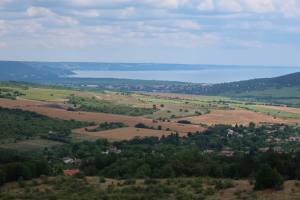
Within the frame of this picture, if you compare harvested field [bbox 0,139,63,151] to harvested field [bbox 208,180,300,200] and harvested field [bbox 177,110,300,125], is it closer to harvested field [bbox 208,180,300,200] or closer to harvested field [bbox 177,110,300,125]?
harvested field [bbox 177,110,300,125]

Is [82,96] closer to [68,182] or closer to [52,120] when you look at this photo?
[52,120]

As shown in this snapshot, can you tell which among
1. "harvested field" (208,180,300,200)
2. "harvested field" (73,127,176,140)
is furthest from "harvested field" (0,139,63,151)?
"harvested field" (208,180,300,200)

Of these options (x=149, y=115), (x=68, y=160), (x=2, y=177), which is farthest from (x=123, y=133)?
(x=2, y=177)

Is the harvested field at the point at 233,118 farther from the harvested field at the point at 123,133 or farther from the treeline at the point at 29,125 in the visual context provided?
the treeline at the point at 29,125

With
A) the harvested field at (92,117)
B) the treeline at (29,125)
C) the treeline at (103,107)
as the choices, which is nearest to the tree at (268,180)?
the treeline at (29,125)

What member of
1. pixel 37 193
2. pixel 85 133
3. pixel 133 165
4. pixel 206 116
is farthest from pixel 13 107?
pixel 37 193
